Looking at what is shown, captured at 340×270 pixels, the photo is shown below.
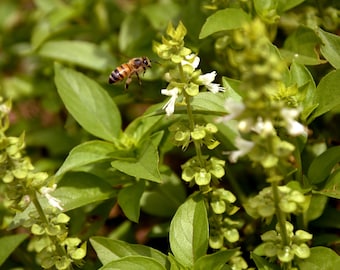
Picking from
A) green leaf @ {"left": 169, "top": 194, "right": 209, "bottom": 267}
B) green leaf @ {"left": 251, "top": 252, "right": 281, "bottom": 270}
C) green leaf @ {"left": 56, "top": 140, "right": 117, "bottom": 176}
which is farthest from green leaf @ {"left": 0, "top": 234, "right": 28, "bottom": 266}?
green leaf @ {"left": 251, "top": 252, "right": 281, "bottom": 270}

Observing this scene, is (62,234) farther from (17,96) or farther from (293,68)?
(17,96)

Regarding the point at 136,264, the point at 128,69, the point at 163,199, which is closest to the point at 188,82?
the point at 136,264

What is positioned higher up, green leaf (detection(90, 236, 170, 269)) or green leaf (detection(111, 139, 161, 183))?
Answer: green leaf (detection(111, 139, 161, 183))

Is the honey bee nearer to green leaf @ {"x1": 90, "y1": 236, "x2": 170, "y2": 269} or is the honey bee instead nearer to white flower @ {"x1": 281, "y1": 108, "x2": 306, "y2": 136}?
green leaf @ {"x1": 90, "y1": 236, "x2": 170, "y2": 269}

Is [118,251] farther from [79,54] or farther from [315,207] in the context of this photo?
[79,54]

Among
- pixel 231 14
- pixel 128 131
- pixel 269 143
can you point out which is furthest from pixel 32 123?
pixel 269 143
